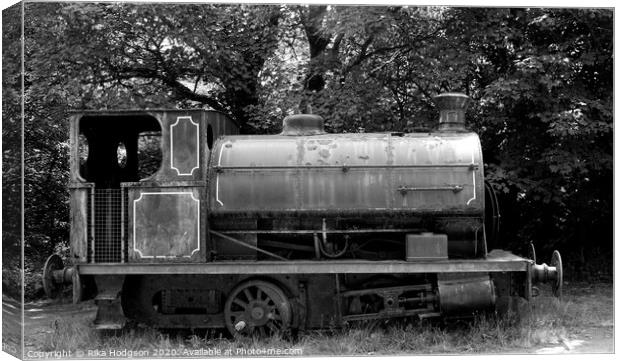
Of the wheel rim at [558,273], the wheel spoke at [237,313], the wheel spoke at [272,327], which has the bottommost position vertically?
the wheel spoke at [272,327]

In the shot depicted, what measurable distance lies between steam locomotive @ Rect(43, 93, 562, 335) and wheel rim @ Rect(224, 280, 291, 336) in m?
0.02

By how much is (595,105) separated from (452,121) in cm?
281

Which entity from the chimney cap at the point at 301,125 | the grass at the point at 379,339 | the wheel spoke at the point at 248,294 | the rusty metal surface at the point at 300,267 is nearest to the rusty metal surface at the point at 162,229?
the rusty metal surface at the point at 300,267

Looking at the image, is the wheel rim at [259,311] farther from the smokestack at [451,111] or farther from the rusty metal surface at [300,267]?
the smokestack at [451,111]

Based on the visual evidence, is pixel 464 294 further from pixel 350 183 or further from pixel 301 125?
pixel 301 125

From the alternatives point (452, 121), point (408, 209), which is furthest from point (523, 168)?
point (408, 209)

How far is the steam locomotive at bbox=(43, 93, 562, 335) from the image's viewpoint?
8016mm

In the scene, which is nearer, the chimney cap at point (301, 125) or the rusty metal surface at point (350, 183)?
the rusty metal surface at point (350, 183)

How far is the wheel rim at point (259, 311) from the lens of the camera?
8094mm

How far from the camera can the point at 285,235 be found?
27.9ft

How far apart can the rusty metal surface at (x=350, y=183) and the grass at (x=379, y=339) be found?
1448 mm

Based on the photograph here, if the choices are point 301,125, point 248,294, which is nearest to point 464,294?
point 248,294

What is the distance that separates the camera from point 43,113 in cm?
1111

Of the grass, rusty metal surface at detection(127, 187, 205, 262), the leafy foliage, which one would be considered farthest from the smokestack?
rusty metal surface at detection(127, 187, 205, 262)
